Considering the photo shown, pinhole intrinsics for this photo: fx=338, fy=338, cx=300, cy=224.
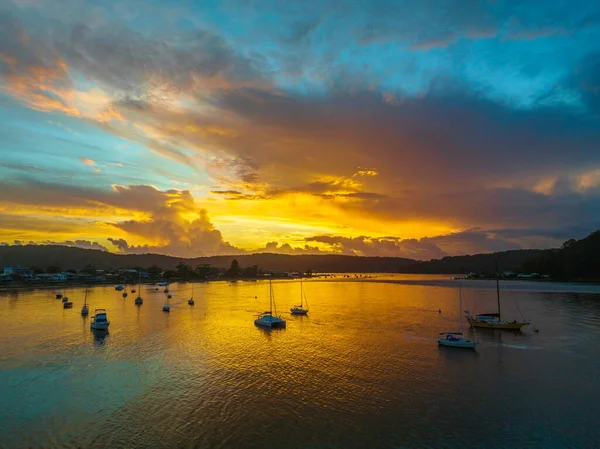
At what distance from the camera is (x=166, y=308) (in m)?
103

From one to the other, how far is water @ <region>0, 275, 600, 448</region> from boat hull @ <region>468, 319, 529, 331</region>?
222 cm

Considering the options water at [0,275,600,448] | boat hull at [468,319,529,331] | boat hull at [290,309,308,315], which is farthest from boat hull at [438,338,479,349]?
boat hull at [290,309,308,315]

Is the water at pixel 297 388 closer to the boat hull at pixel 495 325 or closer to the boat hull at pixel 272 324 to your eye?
the boat hull at pixel 495 325

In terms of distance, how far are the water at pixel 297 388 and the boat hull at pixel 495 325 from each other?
7.29ft

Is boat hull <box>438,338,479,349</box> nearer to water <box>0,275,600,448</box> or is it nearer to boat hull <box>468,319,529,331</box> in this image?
water <box>0,275,600,448</box>

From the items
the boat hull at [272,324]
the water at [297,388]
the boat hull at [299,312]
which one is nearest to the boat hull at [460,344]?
the water at [297,388]

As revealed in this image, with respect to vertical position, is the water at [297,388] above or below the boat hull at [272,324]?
above

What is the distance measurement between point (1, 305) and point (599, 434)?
14407cm

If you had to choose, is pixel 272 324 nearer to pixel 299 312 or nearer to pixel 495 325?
pixel 299 312

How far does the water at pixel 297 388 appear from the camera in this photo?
27.5 metres

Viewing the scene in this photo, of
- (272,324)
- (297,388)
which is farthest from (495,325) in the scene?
(297,388)

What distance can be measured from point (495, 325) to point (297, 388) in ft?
178

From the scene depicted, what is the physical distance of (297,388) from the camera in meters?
37.8

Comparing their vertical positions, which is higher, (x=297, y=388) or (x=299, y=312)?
(x=297, y=388)
